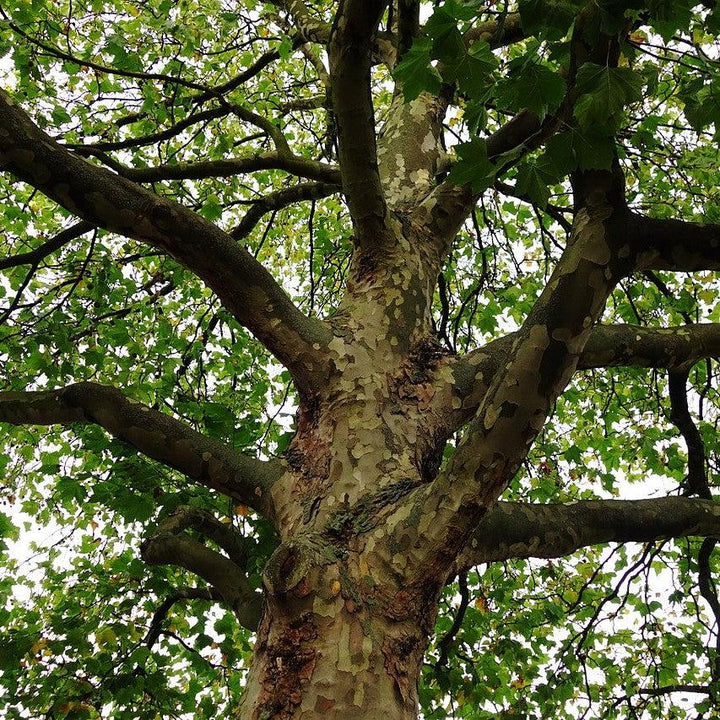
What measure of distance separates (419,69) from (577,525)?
1.94m

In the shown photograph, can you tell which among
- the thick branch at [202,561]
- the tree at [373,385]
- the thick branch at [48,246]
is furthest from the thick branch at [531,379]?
the thick branch at [48,246]

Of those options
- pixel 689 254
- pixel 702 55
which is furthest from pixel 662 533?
pixel 702 55

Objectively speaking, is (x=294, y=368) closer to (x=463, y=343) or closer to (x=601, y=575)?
(x=463, y=343)

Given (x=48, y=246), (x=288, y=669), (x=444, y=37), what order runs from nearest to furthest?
(x=444, y=37) < (x=288, y=669) < (x=48, y=246)

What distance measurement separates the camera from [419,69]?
1.72 metres

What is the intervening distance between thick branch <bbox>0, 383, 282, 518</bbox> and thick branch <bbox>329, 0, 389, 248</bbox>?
4.22 feet

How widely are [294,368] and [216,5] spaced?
5.28 metres

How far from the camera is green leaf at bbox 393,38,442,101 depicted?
1664 mm

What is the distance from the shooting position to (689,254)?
6.74 ft

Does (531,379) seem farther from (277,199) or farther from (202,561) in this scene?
(277,199)

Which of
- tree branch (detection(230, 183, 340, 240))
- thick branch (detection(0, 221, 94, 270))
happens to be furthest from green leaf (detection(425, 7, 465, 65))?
tree branch (detection(230, 183, 340, 240))

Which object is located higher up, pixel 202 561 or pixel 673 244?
pixel 673 244

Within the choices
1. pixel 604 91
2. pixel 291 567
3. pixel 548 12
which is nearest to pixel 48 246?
pixel 291 567

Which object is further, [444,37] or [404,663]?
[404,663]
